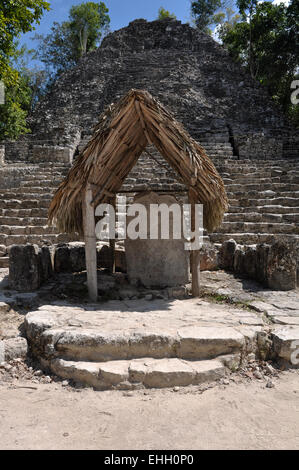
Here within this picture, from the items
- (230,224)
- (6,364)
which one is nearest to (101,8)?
(230,224)

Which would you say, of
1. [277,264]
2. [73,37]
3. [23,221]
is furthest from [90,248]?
[73,37]

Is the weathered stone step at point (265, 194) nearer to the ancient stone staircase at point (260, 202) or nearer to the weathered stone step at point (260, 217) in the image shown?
the ancient stone staircase at point (260, 202)

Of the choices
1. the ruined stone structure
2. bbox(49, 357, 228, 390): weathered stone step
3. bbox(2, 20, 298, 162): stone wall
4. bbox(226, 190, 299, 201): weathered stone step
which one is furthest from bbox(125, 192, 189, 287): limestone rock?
bbox(2, 20, 298, 162): stone wall

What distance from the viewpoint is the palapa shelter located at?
399cm

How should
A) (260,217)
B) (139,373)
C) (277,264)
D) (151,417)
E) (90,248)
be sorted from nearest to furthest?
(151,417) < (139,373) < (90,248) < (277,264) < (260,217)

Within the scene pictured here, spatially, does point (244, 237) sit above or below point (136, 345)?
above

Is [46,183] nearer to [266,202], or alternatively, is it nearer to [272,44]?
[266,202]

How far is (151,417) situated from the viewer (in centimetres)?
230

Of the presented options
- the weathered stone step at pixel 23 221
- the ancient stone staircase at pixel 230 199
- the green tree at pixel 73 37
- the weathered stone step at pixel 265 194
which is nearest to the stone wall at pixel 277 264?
the ancient stone staircase at pixel 230 199

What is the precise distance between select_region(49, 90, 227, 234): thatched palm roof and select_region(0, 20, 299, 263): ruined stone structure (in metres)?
0.90

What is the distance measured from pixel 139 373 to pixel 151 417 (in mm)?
435

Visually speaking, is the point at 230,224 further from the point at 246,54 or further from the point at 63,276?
the point at 246,54

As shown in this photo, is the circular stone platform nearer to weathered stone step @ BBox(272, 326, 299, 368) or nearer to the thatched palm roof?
weathered stone step @ BBox(272, 326, 299, 368)

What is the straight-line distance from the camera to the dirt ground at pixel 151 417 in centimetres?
204
